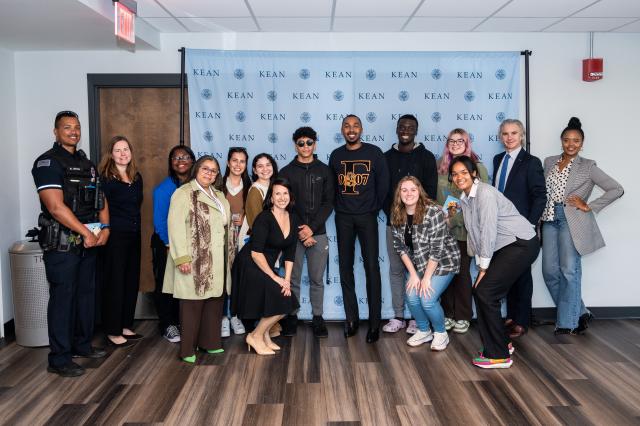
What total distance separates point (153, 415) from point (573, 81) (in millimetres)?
4407

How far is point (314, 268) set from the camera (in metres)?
4.40

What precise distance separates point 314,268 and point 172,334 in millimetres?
1249

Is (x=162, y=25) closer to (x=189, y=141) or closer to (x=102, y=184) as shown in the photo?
(x=189, y=141)

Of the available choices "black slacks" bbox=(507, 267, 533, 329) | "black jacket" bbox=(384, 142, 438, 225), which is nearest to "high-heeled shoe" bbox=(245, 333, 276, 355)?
"black jacket" bbox=(384, 142, 438, 225)

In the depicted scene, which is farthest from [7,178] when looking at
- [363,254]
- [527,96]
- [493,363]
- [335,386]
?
[527,96]

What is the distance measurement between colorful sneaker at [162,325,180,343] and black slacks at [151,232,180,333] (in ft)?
0.17

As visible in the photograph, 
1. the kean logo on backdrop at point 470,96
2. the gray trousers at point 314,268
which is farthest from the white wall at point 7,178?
the kean logo on backdrop at point 470,96

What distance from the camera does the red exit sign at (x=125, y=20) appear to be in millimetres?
3584

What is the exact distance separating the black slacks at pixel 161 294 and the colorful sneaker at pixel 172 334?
0.05 meters

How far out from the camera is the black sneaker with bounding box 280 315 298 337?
14.4 feet

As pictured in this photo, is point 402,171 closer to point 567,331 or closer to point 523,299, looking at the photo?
point 523,299

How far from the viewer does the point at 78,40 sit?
4.38m

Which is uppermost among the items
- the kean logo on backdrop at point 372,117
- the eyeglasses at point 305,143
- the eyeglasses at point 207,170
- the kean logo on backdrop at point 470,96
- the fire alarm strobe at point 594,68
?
the fire alarm strobe at point 594,68

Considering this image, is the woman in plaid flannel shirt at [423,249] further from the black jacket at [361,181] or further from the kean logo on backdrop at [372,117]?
the kean logo on backdrop at [372,117]
